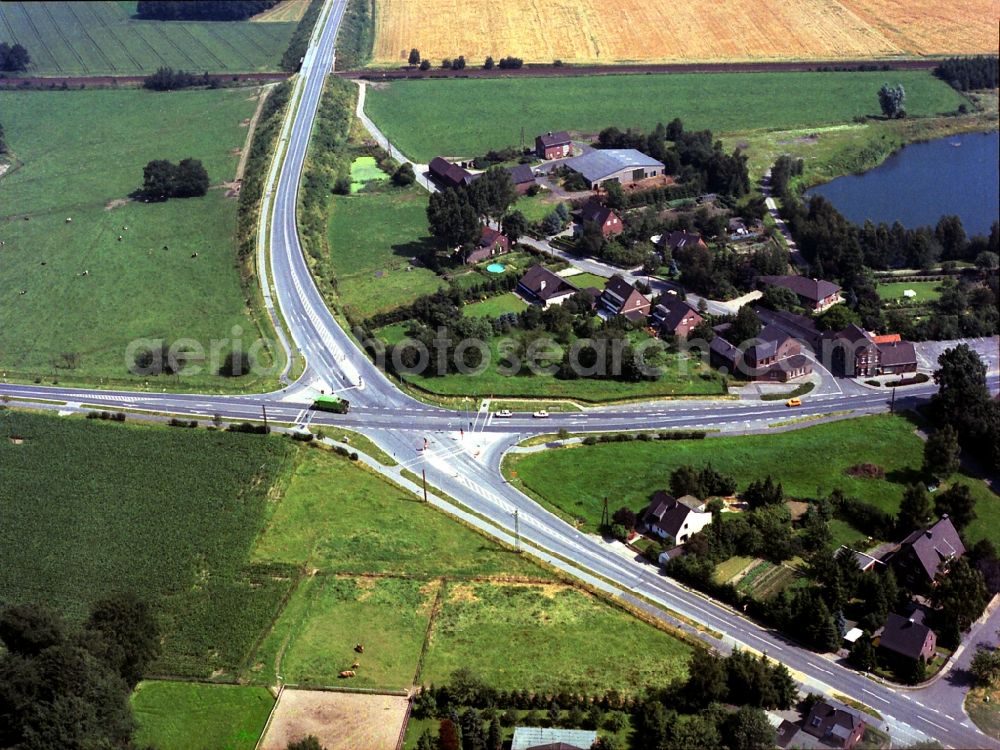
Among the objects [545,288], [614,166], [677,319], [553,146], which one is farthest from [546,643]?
[553,146]

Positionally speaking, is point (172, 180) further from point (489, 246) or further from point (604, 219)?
point (604, 219)

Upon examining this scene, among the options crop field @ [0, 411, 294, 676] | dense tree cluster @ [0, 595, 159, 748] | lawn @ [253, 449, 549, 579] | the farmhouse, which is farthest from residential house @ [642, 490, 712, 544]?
the farmhouse

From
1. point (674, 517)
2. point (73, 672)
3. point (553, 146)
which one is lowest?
point (674, 517)

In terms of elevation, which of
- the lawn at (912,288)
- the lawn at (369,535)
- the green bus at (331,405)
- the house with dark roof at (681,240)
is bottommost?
the lawn at (369,535)

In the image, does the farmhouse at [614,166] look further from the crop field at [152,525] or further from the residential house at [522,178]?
the crop field at [152,525]

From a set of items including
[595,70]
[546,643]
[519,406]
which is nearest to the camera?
[546,643]

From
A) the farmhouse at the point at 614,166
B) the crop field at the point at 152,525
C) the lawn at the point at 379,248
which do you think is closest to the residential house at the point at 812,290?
the farmhouse at the point at 614,166
